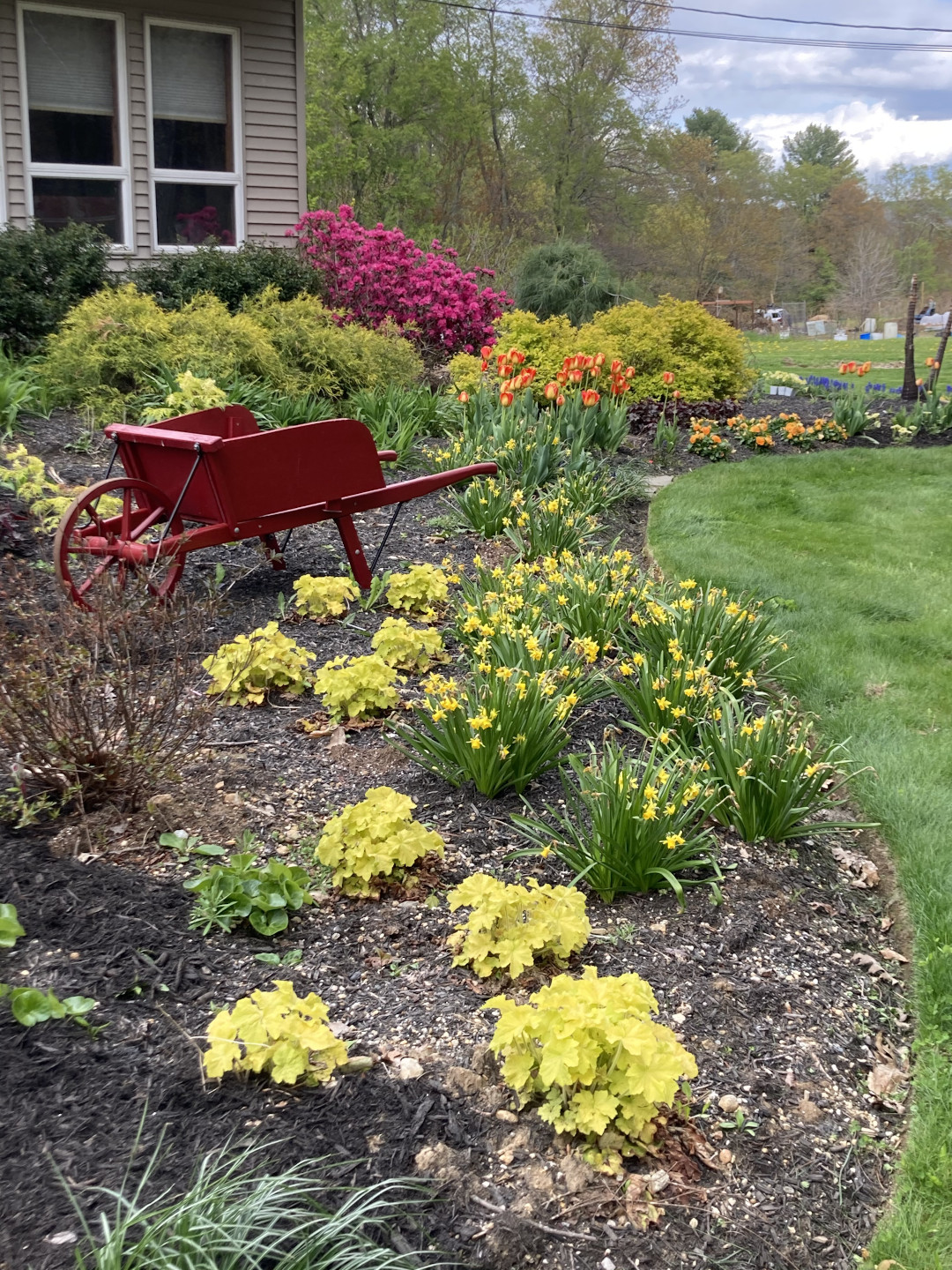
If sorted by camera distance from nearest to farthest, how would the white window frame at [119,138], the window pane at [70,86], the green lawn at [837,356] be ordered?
the white window frame at [119,138], the window pane at [70,86], the green lawn at [837,356]

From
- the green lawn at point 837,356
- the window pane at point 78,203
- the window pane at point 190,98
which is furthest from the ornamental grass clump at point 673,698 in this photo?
the green lawn at point 837,356

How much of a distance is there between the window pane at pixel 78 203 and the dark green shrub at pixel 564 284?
22.8ft

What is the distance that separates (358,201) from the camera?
92.7 feet

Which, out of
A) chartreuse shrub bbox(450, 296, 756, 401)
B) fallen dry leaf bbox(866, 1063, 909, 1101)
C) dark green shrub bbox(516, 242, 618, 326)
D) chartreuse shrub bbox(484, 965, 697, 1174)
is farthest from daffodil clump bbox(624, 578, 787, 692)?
dark green shrub bbox(516, 242, 618, 326)

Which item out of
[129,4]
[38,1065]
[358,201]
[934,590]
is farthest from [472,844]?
[358,201]

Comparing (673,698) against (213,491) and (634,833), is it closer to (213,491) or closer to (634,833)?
(634,833)

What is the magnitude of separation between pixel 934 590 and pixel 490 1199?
15.4 feet

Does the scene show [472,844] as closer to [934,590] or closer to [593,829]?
[593,829]

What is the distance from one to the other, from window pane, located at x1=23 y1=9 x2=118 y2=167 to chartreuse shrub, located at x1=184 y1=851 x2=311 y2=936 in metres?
10.5

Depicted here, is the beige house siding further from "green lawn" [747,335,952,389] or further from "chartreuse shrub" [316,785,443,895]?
"chartreuse shrub" [316,785,443,895]

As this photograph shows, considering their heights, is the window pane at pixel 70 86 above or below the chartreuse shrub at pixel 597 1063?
above

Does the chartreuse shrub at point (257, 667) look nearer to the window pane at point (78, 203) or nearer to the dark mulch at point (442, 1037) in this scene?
the dark mulch at point (442, 1037)

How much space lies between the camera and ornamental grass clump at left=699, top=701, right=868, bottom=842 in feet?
10.7

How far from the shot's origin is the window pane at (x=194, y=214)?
11.6 metres
